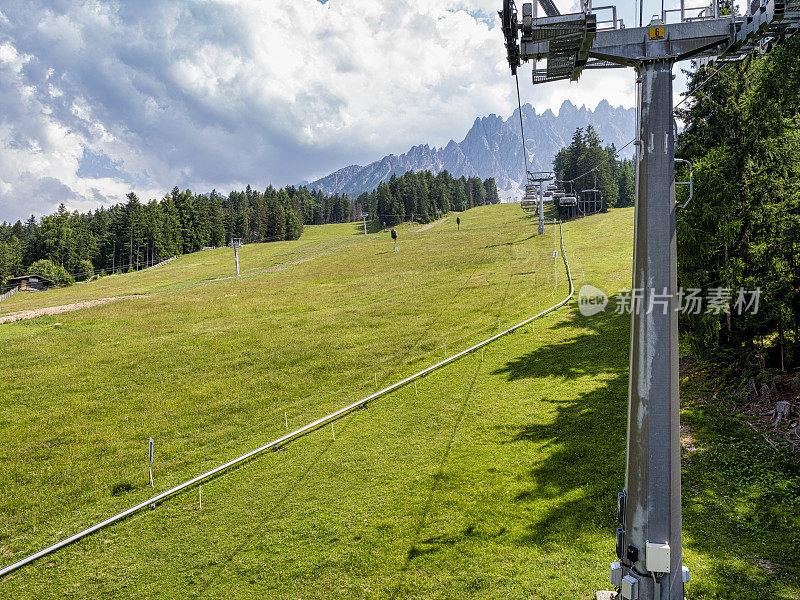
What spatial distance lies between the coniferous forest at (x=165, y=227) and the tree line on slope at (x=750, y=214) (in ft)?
344

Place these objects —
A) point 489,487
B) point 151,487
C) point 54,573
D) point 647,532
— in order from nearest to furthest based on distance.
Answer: point 647,532, point 54,573, point 489,487, point 151,487

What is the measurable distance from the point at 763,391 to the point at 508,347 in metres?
12.5

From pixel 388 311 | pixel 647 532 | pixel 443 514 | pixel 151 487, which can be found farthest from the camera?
pixel 388 311

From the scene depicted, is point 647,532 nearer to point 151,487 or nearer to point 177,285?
point 151,487

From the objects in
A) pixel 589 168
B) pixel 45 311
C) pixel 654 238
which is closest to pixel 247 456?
pixel 654 238

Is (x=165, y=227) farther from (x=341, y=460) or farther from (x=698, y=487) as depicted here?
(x=698, y=487)

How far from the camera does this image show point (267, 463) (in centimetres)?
1720

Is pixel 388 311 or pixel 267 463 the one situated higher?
pixel 388 311

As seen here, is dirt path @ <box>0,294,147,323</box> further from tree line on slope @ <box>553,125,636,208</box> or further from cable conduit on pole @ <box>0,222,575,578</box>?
tree line on slope @ <box>553,125,636,208</box>

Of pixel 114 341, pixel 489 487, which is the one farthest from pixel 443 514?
pixel 114 341

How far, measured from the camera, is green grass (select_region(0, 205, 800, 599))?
1116 cm

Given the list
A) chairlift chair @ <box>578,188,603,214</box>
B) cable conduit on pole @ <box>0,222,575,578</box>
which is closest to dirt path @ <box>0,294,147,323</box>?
cable conduit on pole @ <box>0,222,575,578</box>

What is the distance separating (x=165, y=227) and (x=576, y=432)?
395 ft

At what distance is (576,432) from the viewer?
16703 millimetres
